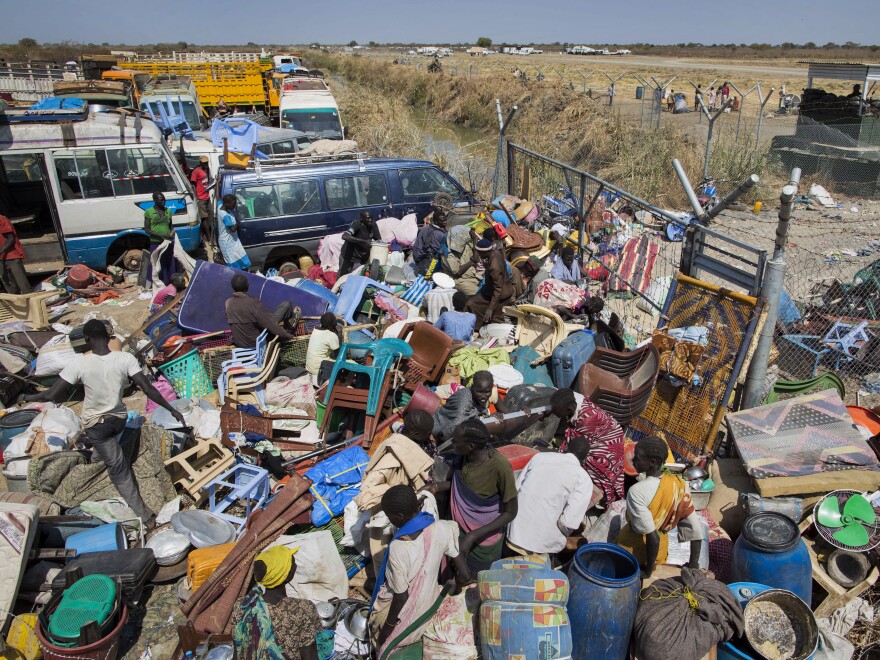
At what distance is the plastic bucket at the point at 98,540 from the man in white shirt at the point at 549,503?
A: 9.74 feet

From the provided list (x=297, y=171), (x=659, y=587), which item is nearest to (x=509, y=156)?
(x=297, y=171)

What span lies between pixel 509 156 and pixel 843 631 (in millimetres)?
9192

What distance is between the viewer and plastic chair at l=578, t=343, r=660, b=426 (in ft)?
18.9

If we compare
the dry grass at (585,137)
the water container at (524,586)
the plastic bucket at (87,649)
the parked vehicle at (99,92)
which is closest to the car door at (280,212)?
the plastic bucket at (87,649)

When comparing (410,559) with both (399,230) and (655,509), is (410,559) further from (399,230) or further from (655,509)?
(399,230)

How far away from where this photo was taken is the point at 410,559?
137 inches

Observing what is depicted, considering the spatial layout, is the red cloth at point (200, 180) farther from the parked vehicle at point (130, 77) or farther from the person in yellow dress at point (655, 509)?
the person in yellow dress at point (655, 509)

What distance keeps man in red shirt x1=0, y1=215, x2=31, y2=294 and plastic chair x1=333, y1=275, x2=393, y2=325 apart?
504cm

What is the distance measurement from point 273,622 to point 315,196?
7485mm

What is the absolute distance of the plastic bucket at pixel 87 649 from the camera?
370 centimetres

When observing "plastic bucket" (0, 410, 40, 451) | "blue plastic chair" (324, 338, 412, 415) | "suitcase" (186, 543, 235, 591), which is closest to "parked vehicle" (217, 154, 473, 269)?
"blue plastic chair" (324, 338, 412, 415)

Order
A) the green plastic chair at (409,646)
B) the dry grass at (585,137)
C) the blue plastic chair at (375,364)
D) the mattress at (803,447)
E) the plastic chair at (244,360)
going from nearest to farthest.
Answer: the green plastic chair at (409,646)
the mattress at (803,447)
the blue plastic chair at (375,364)
the plastic chair at (244,360)
the dry grass at (585,137)

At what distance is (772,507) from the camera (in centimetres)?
441

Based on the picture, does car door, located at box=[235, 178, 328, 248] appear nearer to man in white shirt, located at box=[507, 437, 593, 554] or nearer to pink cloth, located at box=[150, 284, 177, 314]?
pink cloth, located at box=[150, 284, 177, 314]
